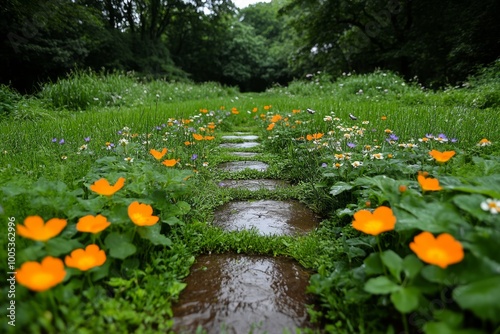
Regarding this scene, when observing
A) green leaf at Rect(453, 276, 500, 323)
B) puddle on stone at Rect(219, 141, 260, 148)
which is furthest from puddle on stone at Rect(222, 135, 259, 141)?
green leaf at Rect(453, 276, 500, 323)

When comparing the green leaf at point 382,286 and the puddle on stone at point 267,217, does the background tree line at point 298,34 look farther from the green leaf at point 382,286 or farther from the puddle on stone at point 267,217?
the green leaf at point 382,286

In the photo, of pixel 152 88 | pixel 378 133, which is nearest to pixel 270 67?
pixel 152 88

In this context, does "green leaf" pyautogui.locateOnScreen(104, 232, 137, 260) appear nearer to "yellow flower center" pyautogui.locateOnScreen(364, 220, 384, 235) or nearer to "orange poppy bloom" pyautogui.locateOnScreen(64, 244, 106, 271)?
"orange poppy bloom" pyautogui.locateOnScreen(64, 244, 106, 271)

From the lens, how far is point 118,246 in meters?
1.14

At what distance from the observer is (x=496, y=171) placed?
4.98ft

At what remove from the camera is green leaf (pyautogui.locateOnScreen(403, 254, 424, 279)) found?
90 centimetres

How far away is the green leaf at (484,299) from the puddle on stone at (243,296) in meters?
0.55

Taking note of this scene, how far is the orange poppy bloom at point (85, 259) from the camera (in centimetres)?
96

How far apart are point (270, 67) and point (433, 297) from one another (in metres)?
32.0

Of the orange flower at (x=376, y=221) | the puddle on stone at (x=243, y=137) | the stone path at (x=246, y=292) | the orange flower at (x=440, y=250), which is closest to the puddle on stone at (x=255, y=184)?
the stone path at (x=246, y=292)

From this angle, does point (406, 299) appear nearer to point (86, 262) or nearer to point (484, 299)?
point (484, 299)

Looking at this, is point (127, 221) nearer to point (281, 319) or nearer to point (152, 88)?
point (281, 319)

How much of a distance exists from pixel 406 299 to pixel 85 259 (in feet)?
3.26

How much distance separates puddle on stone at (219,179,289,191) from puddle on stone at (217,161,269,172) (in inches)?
10.9
